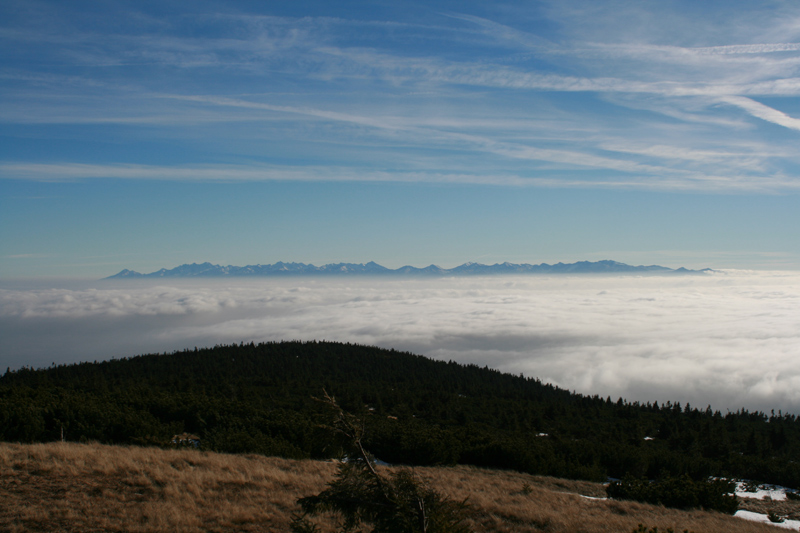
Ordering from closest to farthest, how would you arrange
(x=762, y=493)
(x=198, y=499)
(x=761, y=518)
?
(x=198, y=499), (x=761, y=518), (x=762, y=493)

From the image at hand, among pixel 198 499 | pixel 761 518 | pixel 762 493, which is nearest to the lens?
pixel 198 499

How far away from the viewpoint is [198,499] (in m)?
16.3

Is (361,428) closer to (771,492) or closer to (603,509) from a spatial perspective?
(603,509)

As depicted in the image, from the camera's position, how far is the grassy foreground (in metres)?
13.9

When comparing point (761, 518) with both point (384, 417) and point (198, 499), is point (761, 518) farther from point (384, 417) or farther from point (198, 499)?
point (384, 417)

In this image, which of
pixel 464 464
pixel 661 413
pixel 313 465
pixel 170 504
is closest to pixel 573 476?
pixel 464 464

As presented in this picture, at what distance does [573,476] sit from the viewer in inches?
1426

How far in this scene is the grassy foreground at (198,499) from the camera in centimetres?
1385

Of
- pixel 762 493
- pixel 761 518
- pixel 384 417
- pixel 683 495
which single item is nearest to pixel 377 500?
pixel 683 495

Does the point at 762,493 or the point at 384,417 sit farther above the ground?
the point at 762,493

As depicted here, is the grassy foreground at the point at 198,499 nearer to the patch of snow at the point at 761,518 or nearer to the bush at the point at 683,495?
the bush at the point at 683,495

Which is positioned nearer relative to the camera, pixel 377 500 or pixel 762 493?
pixel 377 500

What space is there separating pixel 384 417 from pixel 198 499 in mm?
52305

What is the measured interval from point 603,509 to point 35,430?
32334 millimetres
